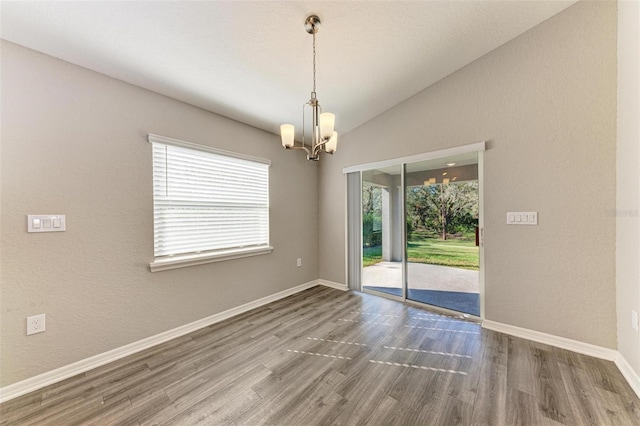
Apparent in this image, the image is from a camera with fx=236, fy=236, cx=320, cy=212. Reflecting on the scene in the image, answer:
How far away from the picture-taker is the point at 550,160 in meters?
2.30

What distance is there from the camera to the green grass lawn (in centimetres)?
290

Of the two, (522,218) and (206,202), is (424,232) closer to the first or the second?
(522,218)

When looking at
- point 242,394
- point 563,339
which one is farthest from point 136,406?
point 563,339

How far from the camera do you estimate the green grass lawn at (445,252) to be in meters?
2.90

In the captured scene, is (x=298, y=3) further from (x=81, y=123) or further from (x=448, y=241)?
(x=448, y=241)

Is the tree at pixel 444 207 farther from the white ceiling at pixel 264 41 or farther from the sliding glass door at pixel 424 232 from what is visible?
the white ceiling at pixel 264 41

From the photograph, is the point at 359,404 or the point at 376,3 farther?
the point at 376,3

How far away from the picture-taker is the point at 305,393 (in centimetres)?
170

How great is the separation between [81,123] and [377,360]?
3229 mm

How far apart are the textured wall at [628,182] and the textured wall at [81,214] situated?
3.80 m

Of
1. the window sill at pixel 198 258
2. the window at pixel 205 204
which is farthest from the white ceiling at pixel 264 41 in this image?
the window sill at pixel 198 258

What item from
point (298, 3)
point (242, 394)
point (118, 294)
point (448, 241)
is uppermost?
point (298, 3)

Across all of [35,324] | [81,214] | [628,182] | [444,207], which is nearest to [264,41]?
[81,214]

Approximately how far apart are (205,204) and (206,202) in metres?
0.03
